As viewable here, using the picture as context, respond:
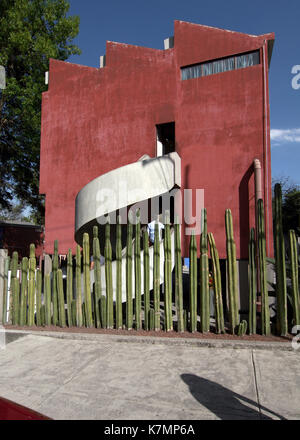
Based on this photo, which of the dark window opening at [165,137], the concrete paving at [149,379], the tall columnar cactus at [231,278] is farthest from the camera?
the dark window opening at [165,137]

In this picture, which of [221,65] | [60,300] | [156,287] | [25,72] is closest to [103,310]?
[60,300]

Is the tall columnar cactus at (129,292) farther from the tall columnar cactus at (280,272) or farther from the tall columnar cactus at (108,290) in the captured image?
the tall columnar cactus at (280,272)

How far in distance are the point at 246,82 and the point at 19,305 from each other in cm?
807

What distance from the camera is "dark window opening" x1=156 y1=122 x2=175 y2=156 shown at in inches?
421

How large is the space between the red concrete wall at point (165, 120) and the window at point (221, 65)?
165 mm

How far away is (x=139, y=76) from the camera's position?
10.6 m

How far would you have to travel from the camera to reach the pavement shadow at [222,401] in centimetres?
305

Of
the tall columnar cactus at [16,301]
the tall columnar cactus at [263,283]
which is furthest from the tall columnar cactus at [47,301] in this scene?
the tall columnar cactus at [263,283]

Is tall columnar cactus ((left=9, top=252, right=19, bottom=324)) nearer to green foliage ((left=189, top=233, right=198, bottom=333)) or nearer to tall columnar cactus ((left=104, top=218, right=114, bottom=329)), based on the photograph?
tall columnar cactus ((left=104, top=218, right=114, bottom=329))

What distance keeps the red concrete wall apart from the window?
165 millimetres

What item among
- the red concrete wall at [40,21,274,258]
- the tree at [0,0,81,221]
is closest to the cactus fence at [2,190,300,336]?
the red concrete wall at [40,21,274,258]
